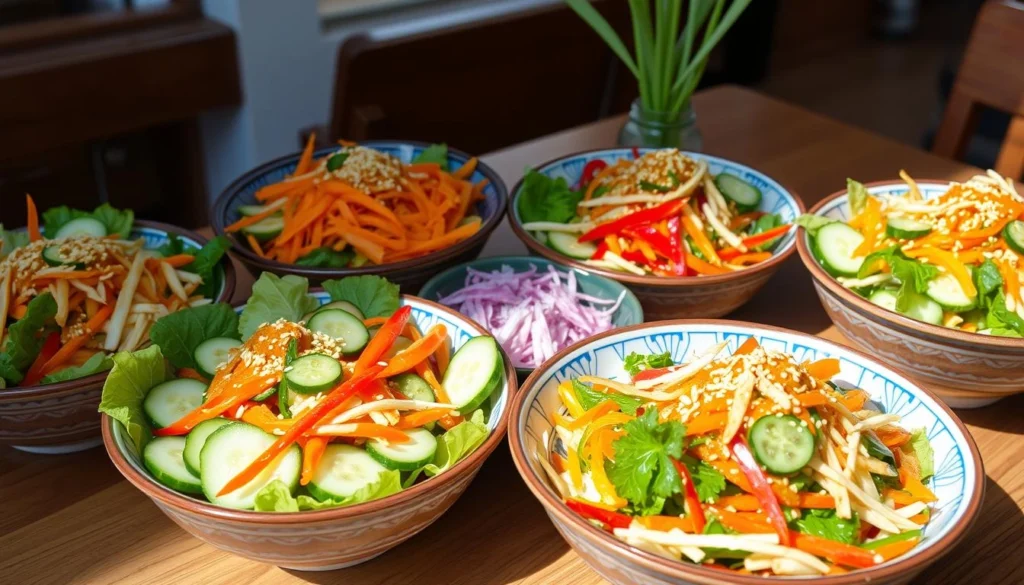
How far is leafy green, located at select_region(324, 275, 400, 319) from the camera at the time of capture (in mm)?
1501

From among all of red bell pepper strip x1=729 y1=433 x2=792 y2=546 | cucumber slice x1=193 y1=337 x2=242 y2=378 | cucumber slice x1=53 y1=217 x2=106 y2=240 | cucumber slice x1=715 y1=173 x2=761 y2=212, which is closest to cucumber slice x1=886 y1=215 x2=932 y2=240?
cucumber slice x1=715 y1=173 x2=761 y2=212

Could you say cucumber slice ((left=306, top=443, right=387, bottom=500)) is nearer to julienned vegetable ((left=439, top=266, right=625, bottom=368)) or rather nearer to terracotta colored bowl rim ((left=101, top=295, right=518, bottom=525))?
terracotta colored bowl rim ((left=101, top=295, right=518, bottom=525))

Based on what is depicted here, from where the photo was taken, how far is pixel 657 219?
1792mm

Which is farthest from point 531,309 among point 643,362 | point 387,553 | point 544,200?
point 387,553

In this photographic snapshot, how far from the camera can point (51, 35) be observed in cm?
329

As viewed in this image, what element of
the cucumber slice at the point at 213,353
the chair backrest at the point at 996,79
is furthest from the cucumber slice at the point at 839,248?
the chair backrest at the point at 996,79

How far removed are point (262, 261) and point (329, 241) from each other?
15 centimetres

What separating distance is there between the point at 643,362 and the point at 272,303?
0.61 m

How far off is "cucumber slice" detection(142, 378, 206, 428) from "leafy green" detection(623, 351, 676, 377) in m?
0.65

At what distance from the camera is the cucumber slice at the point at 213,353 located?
141cm

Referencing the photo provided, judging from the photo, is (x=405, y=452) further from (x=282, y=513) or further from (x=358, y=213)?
(x=358, y=213)

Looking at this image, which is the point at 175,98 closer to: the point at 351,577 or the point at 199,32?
the point at 199,32

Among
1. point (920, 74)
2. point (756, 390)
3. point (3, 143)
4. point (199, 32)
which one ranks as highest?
point (756, 390)

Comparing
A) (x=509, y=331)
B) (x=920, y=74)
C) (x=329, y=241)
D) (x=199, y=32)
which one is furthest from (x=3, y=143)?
(x=920, y=74)
